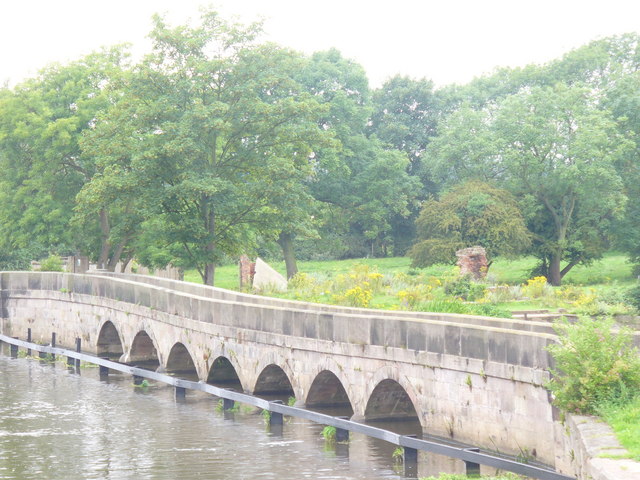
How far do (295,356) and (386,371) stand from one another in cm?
334

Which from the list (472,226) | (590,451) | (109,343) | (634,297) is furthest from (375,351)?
(472,226)

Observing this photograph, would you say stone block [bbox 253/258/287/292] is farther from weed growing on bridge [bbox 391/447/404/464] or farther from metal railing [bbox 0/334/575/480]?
weed growing on bridge [bbox 391/447/404/464]

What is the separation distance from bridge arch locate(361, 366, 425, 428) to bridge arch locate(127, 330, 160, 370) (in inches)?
483

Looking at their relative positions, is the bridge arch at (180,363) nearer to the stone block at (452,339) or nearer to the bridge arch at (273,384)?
the bridge arch at (273,384)

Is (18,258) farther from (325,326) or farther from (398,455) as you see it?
(398,455)

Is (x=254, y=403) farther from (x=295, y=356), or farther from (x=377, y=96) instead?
(x=377, y=96)

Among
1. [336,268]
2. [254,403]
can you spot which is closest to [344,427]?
[254,403]

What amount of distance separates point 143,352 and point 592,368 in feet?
66.2

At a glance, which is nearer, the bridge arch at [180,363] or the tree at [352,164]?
the bridge arch at [180,363]

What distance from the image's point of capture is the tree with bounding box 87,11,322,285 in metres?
35.4

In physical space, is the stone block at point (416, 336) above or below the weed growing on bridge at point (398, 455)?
above

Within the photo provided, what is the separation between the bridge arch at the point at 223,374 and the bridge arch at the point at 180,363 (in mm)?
1982

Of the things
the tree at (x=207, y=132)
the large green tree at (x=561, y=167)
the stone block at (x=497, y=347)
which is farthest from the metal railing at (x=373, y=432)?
the large green tree at (x=561, y=167)

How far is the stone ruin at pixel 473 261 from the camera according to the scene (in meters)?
39.6
